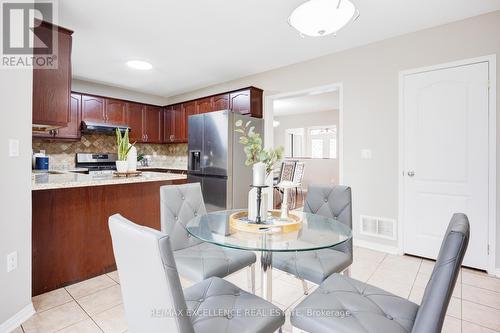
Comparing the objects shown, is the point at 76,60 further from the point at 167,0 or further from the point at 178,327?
the point at 178,327

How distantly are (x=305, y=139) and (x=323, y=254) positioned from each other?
6.91 metres

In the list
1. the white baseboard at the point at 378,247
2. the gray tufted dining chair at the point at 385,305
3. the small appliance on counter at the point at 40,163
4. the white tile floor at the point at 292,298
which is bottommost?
the white tile floor at the point at 292,298

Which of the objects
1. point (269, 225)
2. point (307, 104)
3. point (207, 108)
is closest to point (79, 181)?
point (269, 225)

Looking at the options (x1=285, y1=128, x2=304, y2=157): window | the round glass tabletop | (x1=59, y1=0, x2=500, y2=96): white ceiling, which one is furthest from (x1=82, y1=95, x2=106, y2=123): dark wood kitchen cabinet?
(x1=285, y1=128, x2=304, y2=157): window

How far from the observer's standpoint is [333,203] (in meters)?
1.96

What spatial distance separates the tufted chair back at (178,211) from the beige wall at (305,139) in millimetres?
6264

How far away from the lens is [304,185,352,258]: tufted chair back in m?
1.87

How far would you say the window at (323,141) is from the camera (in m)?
7.85

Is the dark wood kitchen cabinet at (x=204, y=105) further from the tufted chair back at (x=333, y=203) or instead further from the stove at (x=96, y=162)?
the tufted chair back at (x=333, y=203)

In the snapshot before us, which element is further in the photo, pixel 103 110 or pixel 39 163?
pixel 103 110

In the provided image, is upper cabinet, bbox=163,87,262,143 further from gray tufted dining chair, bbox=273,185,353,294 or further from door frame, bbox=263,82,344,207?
gray tufted dining chair, bbox=273,185,353,294

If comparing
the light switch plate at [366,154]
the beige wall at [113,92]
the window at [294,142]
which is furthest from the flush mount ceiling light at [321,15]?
the window at [294,142]

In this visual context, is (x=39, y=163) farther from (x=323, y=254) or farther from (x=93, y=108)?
(x=323, y=254)

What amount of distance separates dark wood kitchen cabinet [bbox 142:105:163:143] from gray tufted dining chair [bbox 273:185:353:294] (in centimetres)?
435
